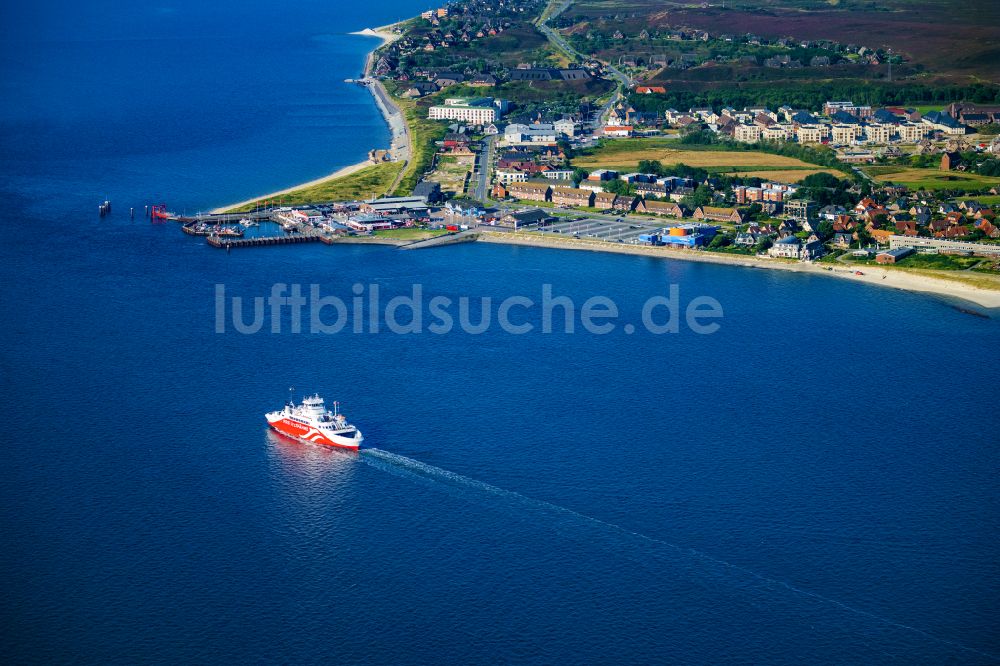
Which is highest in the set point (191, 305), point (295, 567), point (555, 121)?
point (555, 121)

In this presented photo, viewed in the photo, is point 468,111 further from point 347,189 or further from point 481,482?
point 481,482

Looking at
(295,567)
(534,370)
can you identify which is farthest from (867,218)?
(295,567)

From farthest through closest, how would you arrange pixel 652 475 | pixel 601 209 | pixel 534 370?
pixel 601 209, pixel 534 370, pixel 652 475

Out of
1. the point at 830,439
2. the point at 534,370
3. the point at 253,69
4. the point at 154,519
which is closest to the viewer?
the point at 154,519

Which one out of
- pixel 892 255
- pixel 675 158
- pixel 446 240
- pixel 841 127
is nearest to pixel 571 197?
pixel 446 240

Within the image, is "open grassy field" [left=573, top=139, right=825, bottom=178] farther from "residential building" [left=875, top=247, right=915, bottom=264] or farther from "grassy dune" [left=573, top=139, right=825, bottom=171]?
"residential building" [left=875, top=247, right=915, bottom=264]

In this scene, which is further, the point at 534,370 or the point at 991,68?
the point at 991,68

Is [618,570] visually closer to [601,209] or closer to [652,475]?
[652,475]

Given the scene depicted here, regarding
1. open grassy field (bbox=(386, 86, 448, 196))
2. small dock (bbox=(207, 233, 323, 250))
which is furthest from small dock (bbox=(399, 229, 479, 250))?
open grassy field (bbox=(386, 86, 448, 196))
